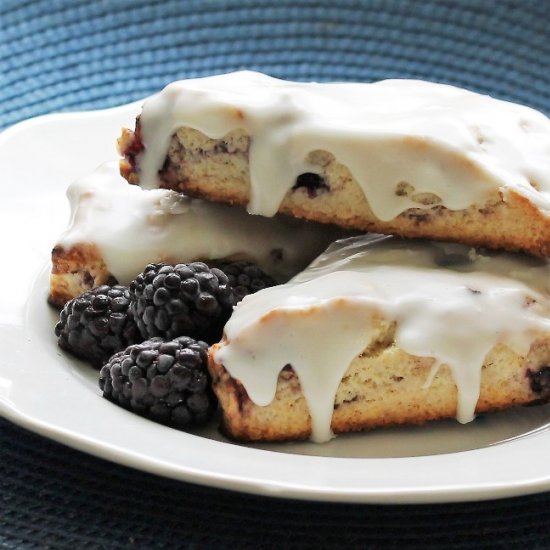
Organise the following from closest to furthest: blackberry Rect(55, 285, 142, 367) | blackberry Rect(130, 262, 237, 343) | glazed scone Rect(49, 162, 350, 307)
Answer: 1. blackberry Rect(130, 262, 237, 343)
2. blackberry Rect(55, 285, 142, 367)
3. glazed scone Rect(49, 162, 350, 307)

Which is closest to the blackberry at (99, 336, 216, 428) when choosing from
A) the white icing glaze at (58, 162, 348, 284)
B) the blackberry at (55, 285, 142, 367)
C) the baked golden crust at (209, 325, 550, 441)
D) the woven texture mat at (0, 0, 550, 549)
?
the baked golden crust at (209, 325, 550, 441)

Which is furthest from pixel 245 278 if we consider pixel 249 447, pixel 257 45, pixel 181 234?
pixel 257 45

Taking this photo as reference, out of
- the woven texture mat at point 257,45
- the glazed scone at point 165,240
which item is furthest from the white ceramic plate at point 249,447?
the woven texture mat at point 257,45

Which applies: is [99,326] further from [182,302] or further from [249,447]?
[249,447]

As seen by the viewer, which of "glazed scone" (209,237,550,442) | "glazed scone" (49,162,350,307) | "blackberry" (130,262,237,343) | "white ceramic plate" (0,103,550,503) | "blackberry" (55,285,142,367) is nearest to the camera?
"white ceramic plate" (0,103,550,503)

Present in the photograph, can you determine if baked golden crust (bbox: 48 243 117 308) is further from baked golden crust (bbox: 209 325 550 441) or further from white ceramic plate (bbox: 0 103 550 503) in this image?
baked golden crust (bbox: 209 325 550 441)

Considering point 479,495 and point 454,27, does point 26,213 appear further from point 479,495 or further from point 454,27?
point 454,27

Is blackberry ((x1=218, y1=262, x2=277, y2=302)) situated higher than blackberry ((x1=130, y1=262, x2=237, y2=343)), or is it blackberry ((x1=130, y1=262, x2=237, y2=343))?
blackberry ((x1=130, y1=262, x2=237, y2=343))

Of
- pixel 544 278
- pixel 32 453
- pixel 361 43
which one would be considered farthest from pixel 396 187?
pixel 361 43
